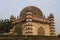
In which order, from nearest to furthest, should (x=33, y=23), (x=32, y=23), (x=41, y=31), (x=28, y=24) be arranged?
(x=28, y=24) < (x=32, y=23) < (x=33, y=23) < (x=41, y=31)

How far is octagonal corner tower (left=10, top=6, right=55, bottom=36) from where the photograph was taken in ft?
81.7

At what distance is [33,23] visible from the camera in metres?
25.8

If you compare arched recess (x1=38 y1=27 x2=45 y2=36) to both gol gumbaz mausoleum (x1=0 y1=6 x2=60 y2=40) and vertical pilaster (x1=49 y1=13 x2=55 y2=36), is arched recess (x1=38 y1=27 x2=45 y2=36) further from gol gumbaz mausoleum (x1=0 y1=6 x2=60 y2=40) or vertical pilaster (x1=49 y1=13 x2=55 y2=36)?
vertical pilaster (x1=49 y1=13 x2=55 y2=36)

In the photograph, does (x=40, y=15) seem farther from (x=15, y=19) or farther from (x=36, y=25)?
(x=15, y=19)

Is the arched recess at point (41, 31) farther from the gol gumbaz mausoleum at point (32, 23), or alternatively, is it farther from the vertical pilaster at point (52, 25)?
the vertical pilaster at point (52, 25)

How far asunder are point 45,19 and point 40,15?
0.93m

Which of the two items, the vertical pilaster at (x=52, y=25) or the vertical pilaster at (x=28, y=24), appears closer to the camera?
the vertical pilaster at (x=28, y=24)

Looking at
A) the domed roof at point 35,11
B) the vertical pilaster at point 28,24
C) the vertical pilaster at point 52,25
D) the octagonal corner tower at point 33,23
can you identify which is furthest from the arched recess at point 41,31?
the domed roof at point 35,11

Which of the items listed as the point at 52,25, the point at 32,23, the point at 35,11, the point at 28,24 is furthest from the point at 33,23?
the point at 52,25

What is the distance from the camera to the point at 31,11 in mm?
25562

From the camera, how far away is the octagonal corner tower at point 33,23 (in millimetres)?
24906

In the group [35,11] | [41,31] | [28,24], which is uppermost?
[35,11]

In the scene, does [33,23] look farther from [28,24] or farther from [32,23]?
[28,24]

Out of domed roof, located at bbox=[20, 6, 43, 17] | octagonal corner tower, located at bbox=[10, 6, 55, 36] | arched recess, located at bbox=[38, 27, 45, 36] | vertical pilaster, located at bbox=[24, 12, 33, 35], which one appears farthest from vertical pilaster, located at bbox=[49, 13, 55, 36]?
vertical pilaster, located at bbox=[24, 12, 33, 35]
